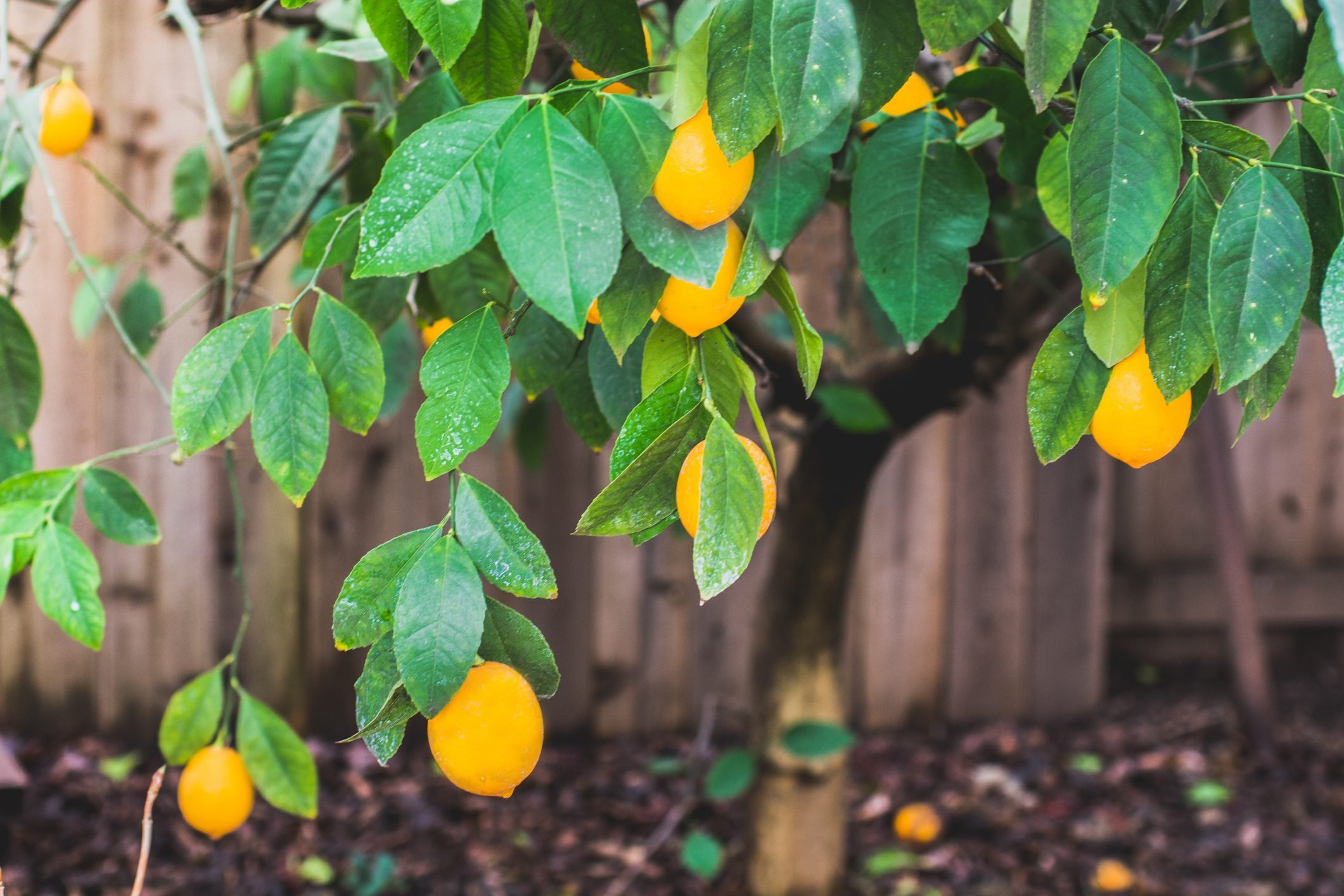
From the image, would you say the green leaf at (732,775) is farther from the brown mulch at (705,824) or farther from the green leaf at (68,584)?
the green leaf at (68,584)

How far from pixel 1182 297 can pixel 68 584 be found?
63 cm

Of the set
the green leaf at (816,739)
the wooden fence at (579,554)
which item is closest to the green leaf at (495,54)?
the green leaf at (816,739)

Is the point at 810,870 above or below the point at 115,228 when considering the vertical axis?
below

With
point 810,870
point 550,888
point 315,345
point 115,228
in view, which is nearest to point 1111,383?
point 315,345

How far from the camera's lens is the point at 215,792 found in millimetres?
854

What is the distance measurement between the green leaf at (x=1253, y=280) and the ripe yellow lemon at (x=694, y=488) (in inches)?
7.3

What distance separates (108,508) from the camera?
780 mm

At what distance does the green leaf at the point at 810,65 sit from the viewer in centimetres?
42

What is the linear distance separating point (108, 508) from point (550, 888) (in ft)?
4.08

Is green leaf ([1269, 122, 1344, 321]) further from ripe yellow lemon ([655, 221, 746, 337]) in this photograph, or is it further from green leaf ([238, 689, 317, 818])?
green leaf ([238, 689, 317, 818])

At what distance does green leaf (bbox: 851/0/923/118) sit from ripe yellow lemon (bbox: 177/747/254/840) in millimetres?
701

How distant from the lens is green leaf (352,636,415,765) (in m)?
0.47

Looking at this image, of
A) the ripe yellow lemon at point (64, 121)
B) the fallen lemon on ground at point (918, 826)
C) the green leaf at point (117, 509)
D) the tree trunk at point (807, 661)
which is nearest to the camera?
the green leaf at point (117, 509)

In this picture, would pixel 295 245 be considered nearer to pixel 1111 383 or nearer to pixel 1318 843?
pixel 1111 383
